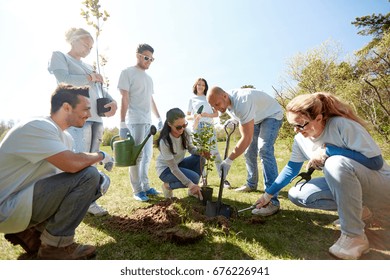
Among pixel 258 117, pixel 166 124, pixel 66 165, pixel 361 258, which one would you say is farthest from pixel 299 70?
pixel 66 165

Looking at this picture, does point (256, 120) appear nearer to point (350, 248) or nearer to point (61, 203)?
point (350, 248)

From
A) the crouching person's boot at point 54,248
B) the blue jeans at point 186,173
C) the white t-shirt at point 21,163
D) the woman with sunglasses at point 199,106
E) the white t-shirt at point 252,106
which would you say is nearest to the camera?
the white t-shirt at point 21,163

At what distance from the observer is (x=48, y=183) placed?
70.3 inches

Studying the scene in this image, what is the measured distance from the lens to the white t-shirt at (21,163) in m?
1.68

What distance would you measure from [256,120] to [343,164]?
1566 millimetres

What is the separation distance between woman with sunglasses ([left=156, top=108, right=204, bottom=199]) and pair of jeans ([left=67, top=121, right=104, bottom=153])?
714 millimetres

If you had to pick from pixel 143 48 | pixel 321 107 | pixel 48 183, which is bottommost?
pixel 48 183

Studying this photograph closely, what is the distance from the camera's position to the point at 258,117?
3367 millimetres

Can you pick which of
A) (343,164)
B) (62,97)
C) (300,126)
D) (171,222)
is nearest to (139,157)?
(171,222)

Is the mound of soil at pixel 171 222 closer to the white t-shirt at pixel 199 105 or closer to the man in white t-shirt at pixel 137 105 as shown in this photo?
the man in white t-shirt at pixel 137 105

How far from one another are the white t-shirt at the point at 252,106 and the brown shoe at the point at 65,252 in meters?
2.02

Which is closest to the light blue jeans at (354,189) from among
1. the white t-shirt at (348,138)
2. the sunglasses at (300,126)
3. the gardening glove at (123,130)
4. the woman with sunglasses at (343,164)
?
the woman with sunglasses at (343,164)
